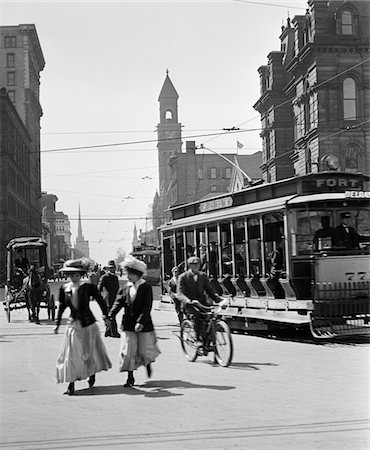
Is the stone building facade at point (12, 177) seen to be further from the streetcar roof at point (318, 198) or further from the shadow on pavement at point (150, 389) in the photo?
the shadow on pavement at point (150, 389)

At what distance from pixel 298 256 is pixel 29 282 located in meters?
9.20

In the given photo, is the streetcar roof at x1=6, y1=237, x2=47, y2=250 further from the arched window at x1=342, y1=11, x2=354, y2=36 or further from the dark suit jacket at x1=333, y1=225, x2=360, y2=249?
the arched window at x1=342, y1=11, x2=354, y2=36

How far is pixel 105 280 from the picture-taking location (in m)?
16.9

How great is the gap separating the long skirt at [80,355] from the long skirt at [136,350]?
25 centimetres

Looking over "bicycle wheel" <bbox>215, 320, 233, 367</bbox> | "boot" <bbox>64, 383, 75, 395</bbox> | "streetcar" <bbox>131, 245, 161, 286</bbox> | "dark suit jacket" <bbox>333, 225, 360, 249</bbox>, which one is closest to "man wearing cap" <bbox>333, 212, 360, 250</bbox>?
"dark suit jacket" <bbox>333, 225, 360, 249</bbox>

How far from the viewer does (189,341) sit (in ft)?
40.6

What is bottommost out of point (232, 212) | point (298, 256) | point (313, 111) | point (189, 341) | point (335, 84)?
point (189, 341)

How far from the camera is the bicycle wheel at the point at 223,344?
1144 centimetres

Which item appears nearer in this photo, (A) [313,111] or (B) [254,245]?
(B) [254,245]

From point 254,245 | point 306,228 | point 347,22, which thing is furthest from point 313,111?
point 306,228

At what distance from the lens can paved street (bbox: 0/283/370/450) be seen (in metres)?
6.61

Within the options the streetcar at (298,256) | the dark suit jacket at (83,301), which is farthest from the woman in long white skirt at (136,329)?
the streetcar at (298,256)

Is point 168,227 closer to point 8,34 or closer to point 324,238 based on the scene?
point 324,238

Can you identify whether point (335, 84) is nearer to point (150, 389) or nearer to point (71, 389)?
point (150, 389)
